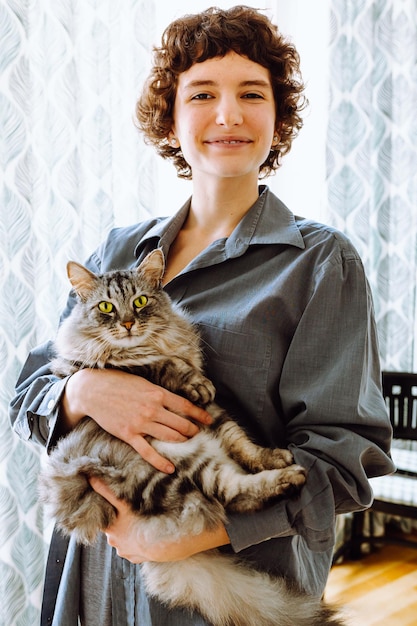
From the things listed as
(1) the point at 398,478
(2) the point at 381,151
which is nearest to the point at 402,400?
(1) the point at 398,478

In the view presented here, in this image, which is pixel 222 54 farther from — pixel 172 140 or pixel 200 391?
pixel 200 391

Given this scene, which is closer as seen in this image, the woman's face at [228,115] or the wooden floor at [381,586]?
the woman's face at [228,115]

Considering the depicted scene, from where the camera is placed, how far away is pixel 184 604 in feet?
4.11

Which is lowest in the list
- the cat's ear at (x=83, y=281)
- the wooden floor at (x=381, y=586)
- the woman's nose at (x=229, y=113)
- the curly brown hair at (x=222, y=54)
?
the wooden floor at (x=381, y=586)

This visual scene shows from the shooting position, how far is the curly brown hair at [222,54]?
150 cm

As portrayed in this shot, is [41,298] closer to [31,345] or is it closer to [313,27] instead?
[31,345]

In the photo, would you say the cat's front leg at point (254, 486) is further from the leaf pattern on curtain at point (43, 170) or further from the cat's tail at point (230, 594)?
the leaf pattern on curtain at point (43, 170)

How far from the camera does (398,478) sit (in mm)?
3207

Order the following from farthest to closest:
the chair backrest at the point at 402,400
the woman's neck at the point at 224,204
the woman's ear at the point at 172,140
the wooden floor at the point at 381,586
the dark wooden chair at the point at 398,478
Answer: the chair backrest at the point at 402,400, the dark wooden chair at the point at 398,478, the wooden floor at the point at 381,586, the woman's ear at the point at 172,140, the woman's neck at the point at 224,204

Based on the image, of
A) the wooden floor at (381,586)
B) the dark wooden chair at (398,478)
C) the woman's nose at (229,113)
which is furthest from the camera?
the dark wooden chair at (398,478)

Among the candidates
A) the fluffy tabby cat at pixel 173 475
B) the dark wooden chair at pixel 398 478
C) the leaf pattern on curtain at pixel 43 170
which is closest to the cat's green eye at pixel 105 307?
the fluffy tabby cat at pixel 173 475

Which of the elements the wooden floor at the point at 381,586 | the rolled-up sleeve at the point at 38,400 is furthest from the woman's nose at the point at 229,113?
the wooden floor at the point at 381,586

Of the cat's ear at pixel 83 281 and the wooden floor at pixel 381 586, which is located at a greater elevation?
the cat's ear at pixel 83 281

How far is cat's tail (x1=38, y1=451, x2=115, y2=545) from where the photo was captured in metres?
1.28
